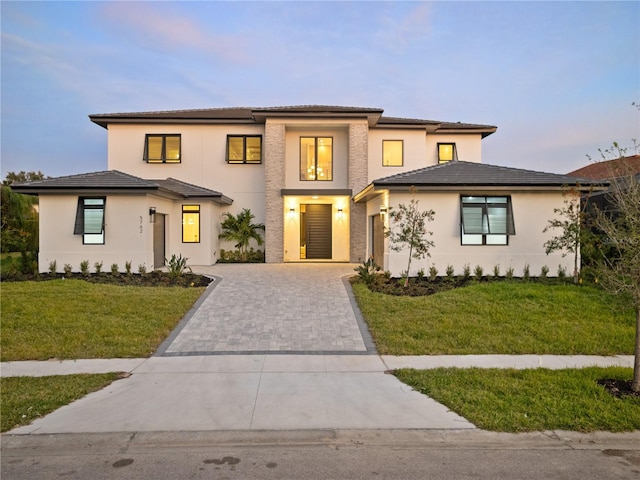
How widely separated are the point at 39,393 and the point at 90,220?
11.4 meters

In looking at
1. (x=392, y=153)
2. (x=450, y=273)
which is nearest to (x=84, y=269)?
(x=450, y=273)

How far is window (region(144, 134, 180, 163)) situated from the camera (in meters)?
20.8

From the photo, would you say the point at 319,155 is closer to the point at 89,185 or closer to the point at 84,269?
the point at 89,185

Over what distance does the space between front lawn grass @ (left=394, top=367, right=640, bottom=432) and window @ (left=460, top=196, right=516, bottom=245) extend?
8.14 m

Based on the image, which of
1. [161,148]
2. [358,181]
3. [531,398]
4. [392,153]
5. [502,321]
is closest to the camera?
[531,398]

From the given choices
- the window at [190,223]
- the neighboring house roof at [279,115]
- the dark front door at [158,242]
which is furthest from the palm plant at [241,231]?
the neighboring house roof at [279,115]

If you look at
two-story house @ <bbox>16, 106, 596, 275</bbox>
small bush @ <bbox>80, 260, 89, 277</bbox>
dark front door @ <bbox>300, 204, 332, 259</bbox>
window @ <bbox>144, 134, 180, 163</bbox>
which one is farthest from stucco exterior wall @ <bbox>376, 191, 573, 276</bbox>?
window @ <bbox>144, 134, 180, 163</bbox>

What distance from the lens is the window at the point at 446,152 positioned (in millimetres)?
22922

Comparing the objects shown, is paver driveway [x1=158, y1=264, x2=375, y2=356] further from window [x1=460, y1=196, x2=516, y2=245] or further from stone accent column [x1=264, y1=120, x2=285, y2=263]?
stone accent column [x1=264, y1=120, x2=285, y2=263]

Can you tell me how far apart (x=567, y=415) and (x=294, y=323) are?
576cm

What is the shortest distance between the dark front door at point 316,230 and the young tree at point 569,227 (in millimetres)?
10271

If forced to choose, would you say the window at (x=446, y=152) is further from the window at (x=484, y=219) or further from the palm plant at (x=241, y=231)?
the palm plant at (x=241, y=231)

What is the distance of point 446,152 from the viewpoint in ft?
75.4

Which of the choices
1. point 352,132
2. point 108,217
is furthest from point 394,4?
point 108,217
